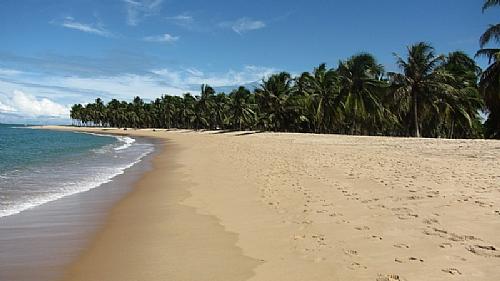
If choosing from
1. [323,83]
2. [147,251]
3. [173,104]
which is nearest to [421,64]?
[323,83]

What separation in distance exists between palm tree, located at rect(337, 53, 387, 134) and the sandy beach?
120ft

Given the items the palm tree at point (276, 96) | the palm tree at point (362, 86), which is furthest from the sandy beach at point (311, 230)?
the palm tree at point (276, 96)

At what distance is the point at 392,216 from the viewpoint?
776 centimetres

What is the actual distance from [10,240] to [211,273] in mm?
4433

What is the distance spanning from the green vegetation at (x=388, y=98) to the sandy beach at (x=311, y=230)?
71.7 ft

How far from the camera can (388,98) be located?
1594 inches

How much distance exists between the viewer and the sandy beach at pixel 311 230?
17.4 ft

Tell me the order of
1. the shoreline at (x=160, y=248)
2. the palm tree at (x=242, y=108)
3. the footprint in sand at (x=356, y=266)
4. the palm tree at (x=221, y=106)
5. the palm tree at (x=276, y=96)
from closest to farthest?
1. the footprint in sand at (x=356, y=266)
2. the shoreline at (x=160, y=248)
3. the palm tree at (x=276, y=96)
4. the palm tree at (x=242, y=108)
5. the palm tree at (x=221, y=106)

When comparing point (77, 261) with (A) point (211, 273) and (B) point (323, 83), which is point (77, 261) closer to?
(A) point (211, 273)

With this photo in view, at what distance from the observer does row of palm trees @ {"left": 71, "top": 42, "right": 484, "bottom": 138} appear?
40.3 meters

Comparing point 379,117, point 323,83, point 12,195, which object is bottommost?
point 12,195

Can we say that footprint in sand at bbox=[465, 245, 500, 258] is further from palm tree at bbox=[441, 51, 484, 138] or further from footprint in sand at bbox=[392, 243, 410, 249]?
palm tree at bbox=[441, 51, 484, 138]

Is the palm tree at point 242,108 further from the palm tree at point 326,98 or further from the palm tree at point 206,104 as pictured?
the palm tree at point 326,98

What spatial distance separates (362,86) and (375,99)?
2.30 metres
